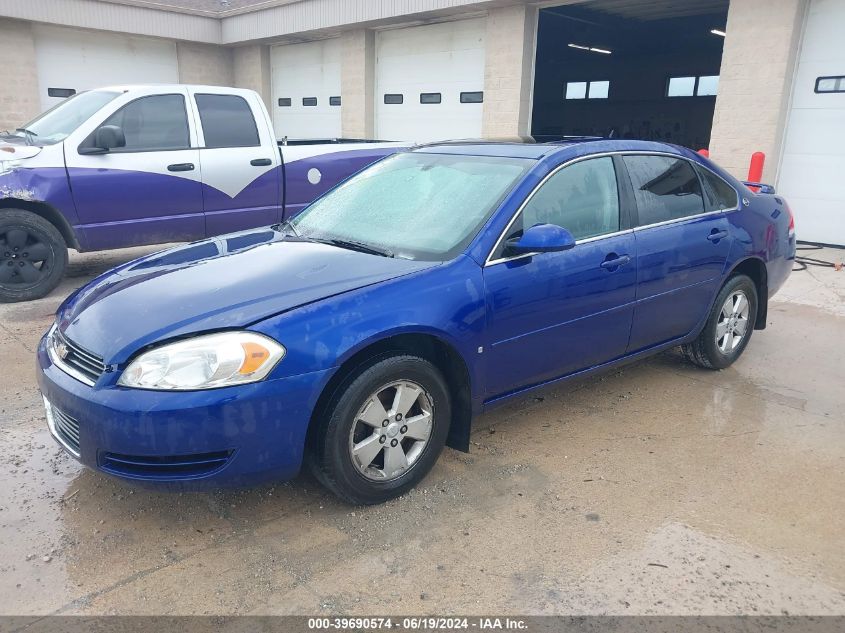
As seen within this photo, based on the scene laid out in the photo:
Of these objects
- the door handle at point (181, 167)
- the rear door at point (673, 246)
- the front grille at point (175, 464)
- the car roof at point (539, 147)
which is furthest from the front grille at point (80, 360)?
the door handle at point (181, 167)

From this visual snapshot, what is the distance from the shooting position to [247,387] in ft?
8.36

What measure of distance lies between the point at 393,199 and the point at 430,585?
2099 millimetres

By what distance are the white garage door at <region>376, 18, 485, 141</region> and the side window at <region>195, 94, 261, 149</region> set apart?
6625 millimetres

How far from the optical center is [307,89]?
54.7 ft

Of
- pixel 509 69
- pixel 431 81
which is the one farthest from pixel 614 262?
pixel 431 81

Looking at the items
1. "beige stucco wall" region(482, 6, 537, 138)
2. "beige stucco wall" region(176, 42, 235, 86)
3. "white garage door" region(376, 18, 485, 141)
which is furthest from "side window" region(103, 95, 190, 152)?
"beige stucco wall" region(176, 42, 235, 86)

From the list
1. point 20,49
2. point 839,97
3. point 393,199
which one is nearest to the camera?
point 393,199

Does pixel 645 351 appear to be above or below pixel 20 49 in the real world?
below

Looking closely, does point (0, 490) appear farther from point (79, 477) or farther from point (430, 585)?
point (430, 585)

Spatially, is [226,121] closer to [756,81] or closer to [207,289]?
[207,289]

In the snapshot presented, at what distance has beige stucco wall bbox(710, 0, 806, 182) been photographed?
9117 millimetres

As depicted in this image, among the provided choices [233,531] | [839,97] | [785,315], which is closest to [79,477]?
[233,531]

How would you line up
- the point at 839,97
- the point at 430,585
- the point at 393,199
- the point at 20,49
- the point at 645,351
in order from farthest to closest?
the point at 20,49
the point at 839,97
the point at 645,351
the point at 393,199
the point at 430,585

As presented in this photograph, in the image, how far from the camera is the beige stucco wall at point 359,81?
572 inches
